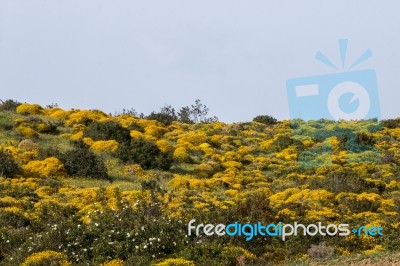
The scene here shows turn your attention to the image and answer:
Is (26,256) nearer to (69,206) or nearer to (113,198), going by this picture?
(69,206)

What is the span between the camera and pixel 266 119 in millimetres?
53625

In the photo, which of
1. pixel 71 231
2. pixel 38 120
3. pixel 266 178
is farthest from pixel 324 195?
pixel 38 120

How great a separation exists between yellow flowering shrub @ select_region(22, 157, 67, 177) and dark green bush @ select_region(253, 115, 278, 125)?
26.9 m

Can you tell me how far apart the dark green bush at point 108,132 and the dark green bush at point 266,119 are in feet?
62.0

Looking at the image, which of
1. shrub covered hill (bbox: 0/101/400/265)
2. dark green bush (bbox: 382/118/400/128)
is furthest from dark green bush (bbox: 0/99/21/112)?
dark green bush (bbox: 382/118/400/128)

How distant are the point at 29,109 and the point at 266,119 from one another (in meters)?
20.3

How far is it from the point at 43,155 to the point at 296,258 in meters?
16.8

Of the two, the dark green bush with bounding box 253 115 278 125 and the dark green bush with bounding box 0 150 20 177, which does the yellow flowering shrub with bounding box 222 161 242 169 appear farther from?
the dark green bush with bounding box 253 115 278 125

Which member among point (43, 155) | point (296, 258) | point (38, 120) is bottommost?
point (296, 258)

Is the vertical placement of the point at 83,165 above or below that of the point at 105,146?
below

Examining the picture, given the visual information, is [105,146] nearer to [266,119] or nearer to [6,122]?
[6,122]

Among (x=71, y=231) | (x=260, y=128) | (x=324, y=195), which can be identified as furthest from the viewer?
(x=260, y=128)

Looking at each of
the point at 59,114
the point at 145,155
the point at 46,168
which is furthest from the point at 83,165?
the point at 59,114

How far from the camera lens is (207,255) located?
1723 cm
